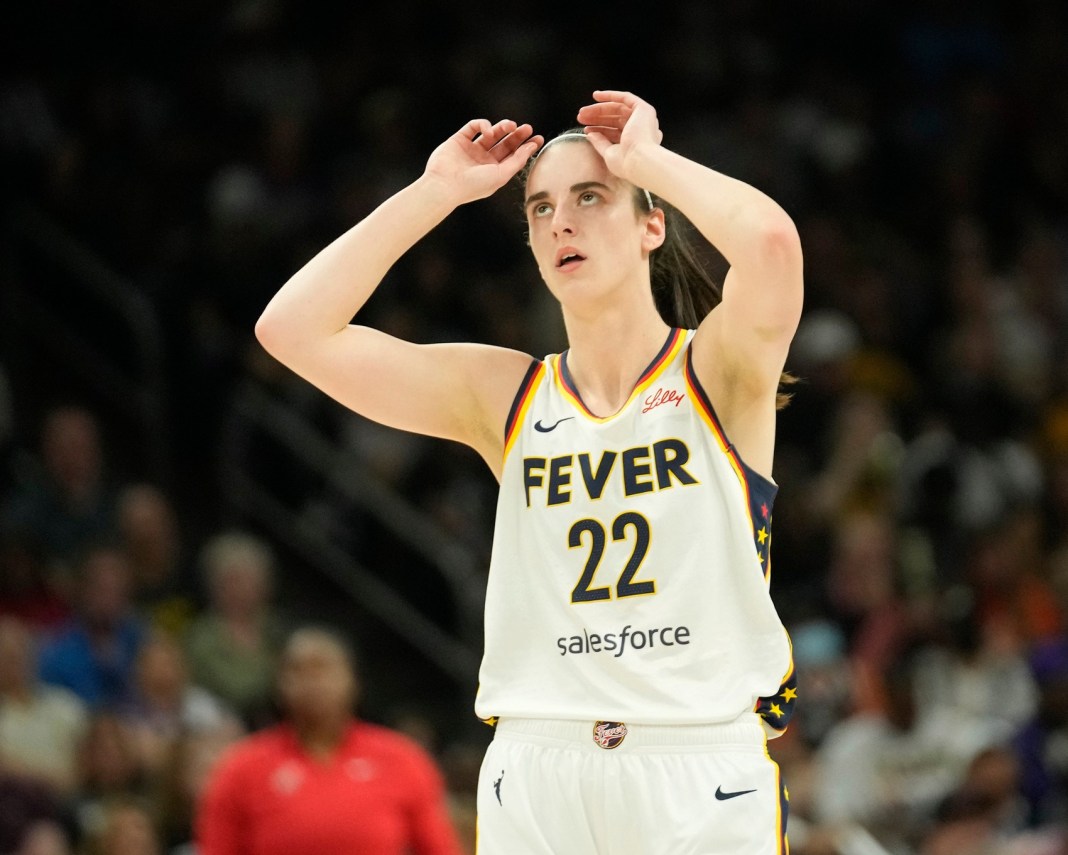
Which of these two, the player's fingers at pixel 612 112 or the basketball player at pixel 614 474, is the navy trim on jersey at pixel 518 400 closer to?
the basketball player at pixel 614 474

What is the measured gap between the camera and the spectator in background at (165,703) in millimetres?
9930

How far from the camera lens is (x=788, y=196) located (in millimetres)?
15164

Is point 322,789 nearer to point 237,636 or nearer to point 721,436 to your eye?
point 237,636

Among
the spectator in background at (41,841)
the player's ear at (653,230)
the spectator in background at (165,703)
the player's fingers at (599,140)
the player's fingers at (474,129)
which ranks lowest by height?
the spectator in background at (41,841)

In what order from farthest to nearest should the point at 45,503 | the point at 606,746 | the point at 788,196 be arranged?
the point at 788,196 → the point at 45,503 → the point at 606,746

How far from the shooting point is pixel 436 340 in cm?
1311

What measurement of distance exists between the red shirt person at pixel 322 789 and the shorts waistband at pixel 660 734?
3.46 metres

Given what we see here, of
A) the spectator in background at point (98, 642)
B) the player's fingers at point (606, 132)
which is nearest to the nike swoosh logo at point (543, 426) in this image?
the player's fingers at point (606, 132)

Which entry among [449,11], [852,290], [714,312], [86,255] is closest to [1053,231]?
[852,290]

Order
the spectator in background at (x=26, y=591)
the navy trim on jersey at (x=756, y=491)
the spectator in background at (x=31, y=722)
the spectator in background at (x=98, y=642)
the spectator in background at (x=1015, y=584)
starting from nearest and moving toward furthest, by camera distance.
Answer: the navy trim on jersey at (x=756, y=491) → the spectator in background at (x=31, y=722) → the spectator in background at (x=98, y=642) → the spectator in background at (x=26, y=591) → the spectator in background at (x=1015, y=584)

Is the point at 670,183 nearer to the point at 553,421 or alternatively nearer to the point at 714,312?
the point at 714,312

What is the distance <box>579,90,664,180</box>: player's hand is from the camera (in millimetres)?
4539

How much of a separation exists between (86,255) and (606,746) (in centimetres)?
979

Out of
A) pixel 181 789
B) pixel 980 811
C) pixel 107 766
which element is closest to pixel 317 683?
pixel 181 789
